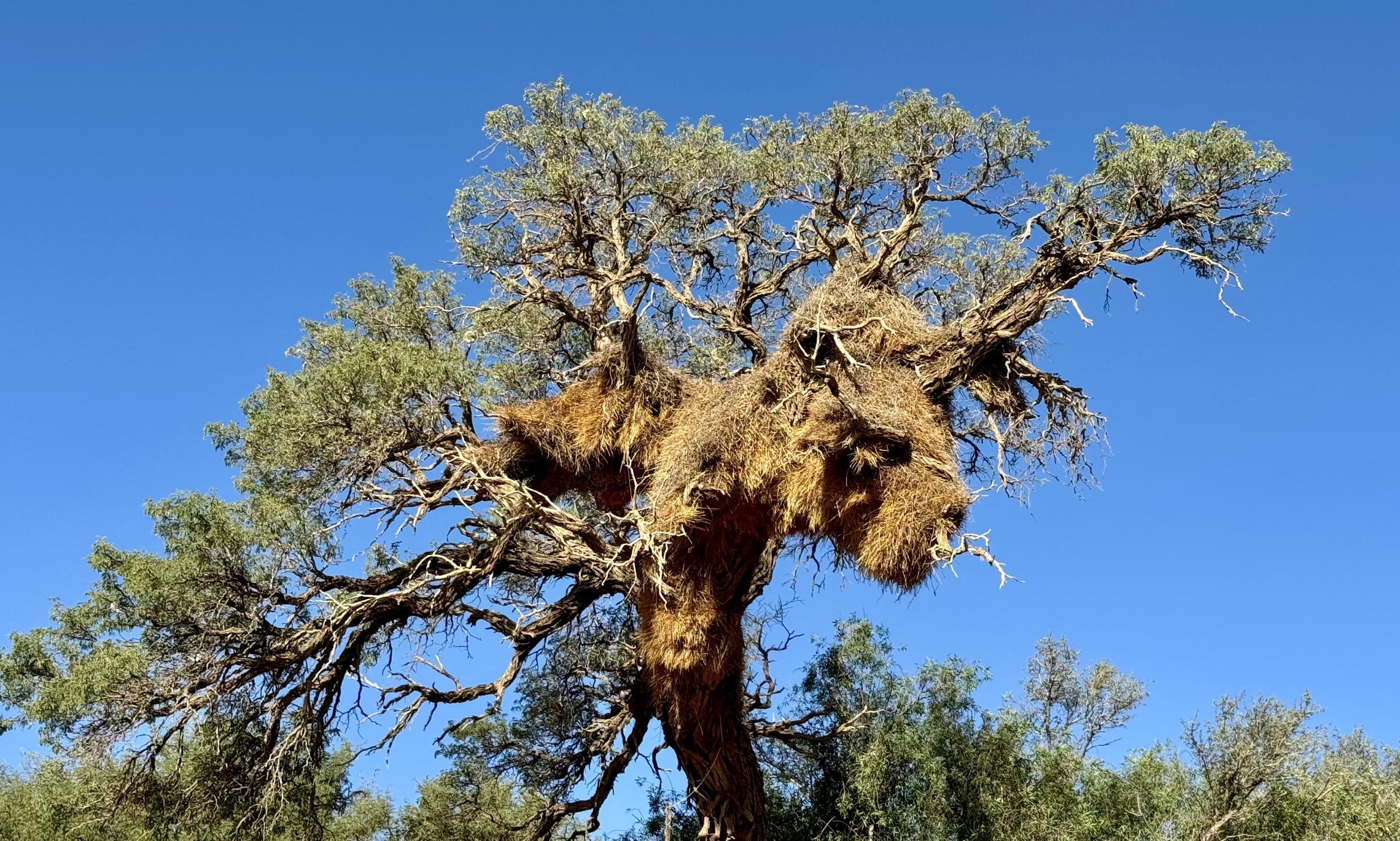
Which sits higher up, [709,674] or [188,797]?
→ [709,674]

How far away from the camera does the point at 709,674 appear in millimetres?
13148

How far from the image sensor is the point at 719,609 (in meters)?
13.0

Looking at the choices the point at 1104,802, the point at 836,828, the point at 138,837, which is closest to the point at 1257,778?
the point at 1104,802

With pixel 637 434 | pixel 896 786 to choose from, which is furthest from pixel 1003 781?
pixel 637 434

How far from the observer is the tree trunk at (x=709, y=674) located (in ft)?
42.2

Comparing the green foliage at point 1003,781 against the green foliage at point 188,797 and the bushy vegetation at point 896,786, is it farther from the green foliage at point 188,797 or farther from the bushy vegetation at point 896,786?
Answer: the green foliage at point 188,797

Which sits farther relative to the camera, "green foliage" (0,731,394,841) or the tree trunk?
"green foliage" (0,731,394,841)

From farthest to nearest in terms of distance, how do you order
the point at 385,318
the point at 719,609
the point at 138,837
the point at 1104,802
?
1. the point at 138,837
2. the point at 1104,802
3. the point at 385,318
4. the point at 719,609

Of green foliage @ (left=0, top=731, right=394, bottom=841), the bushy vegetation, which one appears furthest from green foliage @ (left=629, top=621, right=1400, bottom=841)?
green foliage @ (left=0, top=731, right=394, bottom=841)

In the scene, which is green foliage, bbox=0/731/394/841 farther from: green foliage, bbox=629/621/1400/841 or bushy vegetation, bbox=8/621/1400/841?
green foliage, bbox=629/621/1400/841

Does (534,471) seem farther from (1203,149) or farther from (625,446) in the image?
(1203,149)

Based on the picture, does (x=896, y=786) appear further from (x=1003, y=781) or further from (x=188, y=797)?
(x=188, y=797)

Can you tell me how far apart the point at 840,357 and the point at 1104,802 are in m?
7.36

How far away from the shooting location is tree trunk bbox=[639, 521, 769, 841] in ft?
42.2
